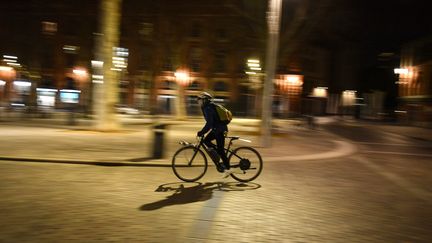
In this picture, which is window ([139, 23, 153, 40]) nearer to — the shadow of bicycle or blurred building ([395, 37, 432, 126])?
blurred building ([395, 37, 432, 126])

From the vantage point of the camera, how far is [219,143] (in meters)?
9.38

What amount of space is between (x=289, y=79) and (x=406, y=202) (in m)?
50.3

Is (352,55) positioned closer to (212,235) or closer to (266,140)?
(266,140)

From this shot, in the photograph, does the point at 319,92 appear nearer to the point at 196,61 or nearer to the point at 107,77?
the point at 196,61

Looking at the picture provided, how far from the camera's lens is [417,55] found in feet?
180

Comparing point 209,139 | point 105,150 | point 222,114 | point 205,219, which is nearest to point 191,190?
point 209,139

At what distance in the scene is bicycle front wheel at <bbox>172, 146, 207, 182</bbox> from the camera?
379 inches

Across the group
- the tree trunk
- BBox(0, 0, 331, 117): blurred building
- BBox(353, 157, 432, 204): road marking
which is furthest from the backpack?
BBox(0, 0, 331, 117): blurred building

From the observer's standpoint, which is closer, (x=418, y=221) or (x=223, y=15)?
(x=418, y=221)

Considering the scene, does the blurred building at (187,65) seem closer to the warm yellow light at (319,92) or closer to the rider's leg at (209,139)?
the warm yellow light at (319,92)

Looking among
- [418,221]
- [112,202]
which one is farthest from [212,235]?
[418,221]

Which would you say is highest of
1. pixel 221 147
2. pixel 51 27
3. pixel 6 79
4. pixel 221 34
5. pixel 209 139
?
pixel 51 27

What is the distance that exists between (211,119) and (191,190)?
1.33 m

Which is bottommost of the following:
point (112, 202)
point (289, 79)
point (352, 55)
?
point (112, 202)
